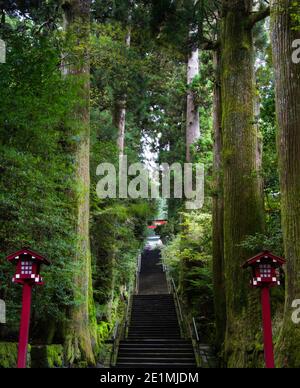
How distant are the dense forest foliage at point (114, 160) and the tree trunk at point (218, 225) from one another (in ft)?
0.16

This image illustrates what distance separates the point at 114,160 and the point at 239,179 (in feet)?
17.7

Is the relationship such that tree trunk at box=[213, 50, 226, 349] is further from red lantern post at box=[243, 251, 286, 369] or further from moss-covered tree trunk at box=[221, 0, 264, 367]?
red lantern post at box=[243, 251, 286, 369]

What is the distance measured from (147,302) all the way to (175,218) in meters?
6.43

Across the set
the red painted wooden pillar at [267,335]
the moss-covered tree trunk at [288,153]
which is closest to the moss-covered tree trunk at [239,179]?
the moss-covered tree trunk at [288,153]

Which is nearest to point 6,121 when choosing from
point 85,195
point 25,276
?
point 25,276

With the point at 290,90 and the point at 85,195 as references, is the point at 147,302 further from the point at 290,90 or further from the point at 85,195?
the point at 290,90

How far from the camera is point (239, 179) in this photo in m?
9.16

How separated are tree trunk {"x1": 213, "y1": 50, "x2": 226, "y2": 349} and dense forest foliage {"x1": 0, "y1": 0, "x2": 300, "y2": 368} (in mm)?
48

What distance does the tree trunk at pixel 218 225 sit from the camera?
11062 mm

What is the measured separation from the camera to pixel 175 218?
76.0 ft

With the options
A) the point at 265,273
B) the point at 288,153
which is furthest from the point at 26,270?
the point at 288,153

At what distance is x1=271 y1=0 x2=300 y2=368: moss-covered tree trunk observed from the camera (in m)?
6.07

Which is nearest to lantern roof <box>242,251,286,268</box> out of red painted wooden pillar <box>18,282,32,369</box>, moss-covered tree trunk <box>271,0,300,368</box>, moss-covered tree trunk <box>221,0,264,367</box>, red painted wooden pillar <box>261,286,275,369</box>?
moss-covered tree trunk <box>271,0,300,368</box>

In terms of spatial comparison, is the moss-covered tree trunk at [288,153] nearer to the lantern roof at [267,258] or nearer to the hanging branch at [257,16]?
the lantern roof at [267,258]
